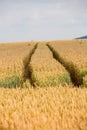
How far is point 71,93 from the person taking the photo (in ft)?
31.7

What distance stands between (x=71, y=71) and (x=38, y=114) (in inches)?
563

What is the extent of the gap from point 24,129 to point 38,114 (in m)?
0.92

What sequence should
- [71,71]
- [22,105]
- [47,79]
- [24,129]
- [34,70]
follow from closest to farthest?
[24,129]
[22,105]
[47,79]
[34,70]
[71,71]

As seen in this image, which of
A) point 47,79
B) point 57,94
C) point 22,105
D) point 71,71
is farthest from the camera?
Answer: point 71,71

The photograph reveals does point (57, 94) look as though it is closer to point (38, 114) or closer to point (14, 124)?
point (38, 114)

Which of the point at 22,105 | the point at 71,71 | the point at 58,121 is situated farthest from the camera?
the point at 71,71

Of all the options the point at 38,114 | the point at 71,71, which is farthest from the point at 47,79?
the point at 38,114

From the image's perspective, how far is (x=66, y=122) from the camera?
6.91 m

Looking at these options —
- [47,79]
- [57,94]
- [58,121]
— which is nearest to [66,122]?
[58,121]

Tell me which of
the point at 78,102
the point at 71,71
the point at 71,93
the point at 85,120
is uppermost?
the point at 85,120

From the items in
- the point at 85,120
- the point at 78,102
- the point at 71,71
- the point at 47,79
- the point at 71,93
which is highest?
the point at 85,120

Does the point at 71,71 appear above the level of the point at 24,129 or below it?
below

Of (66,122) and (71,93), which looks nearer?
(66,122)

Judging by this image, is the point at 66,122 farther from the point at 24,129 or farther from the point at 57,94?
the point at 57,94
